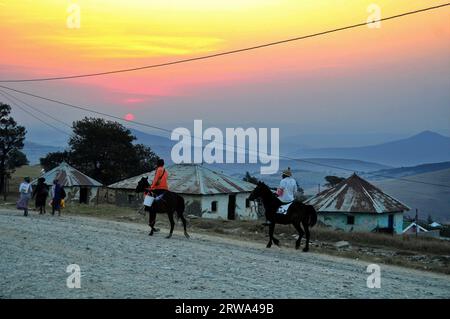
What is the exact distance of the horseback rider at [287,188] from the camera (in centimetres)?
1700

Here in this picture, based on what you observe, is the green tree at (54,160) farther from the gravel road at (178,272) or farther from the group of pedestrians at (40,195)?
the gravel road at (178,272)

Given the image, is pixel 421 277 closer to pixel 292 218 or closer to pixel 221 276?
pixel 292 218

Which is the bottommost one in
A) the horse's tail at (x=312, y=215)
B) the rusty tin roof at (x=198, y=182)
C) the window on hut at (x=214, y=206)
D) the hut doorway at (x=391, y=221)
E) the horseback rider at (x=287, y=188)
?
the hut doorway at (x=391, y=221)

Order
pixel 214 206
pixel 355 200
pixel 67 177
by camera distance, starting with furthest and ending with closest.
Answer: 1. pixel 67 177
2. pixel 355 200
3. pixel 214 206

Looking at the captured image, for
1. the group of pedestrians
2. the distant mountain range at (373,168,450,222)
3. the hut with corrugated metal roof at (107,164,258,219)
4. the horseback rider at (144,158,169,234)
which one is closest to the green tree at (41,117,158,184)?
the hut with corrugated metal roof at (107,164,258,219)

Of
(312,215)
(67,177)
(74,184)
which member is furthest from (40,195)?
(67,177)

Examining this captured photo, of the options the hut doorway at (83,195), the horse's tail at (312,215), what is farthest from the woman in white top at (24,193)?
the hut doorway at (83,195)

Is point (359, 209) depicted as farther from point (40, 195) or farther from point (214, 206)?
point (40, 195)

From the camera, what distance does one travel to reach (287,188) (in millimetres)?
17047

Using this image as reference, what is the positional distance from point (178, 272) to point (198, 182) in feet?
120

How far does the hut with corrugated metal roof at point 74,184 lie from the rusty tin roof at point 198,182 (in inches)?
429

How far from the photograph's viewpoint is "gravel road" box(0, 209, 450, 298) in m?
9.20

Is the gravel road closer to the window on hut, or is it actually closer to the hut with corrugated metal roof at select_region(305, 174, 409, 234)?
the window on hut
